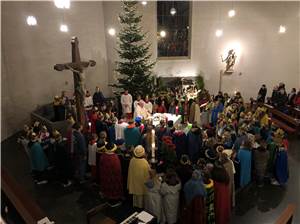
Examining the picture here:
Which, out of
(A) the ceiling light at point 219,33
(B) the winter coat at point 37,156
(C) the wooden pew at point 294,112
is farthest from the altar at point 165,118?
(A) the ceiling light at point 219,33

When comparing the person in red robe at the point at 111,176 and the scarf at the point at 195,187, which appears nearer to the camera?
the scarf at the point at 195,187

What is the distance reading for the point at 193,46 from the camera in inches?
582

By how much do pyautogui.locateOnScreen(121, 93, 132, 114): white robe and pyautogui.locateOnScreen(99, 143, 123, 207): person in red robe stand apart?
5.10m

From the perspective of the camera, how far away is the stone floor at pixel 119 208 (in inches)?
253

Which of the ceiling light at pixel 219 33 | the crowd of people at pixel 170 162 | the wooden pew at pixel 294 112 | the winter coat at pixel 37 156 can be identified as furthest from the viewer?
the ceiling light at pixel 219 33

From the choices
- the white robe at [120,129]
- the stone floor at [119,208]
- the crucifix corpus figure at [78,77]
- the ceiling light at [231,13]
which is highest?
the ceiling light at [231,13]

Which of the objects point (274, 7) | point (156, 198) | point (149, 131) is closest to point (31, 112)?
point (149, 131)

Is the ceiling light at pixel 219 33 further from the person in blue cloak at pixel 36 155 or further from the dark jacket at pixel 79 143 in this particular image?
the person in blue cloak at pixel 36 155

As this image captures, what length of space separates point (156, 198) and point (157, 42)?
10.4 metres

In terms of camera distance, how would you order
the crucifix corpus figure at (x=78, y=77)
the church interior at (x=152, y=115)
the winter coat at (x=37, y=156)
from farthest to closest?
the crucifix corpus figure at (x=78, y=77) → the winter coat at (x=37, y=156) → the church interior at (x=152, y=115)

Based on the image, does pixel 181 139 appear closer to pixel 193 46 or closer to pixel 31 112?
pixel 31 112

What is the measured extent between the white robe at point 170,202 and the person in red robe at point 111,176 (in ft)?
4.09

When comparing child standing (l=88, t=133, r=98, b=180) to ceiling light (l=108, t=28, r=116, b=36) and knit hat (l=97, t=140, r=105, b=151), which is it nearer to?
knit hat (l=97, t=140, r=105, b=151)

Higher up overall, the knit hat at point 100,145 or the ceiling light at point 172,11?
the ceiling light at point 172,11
